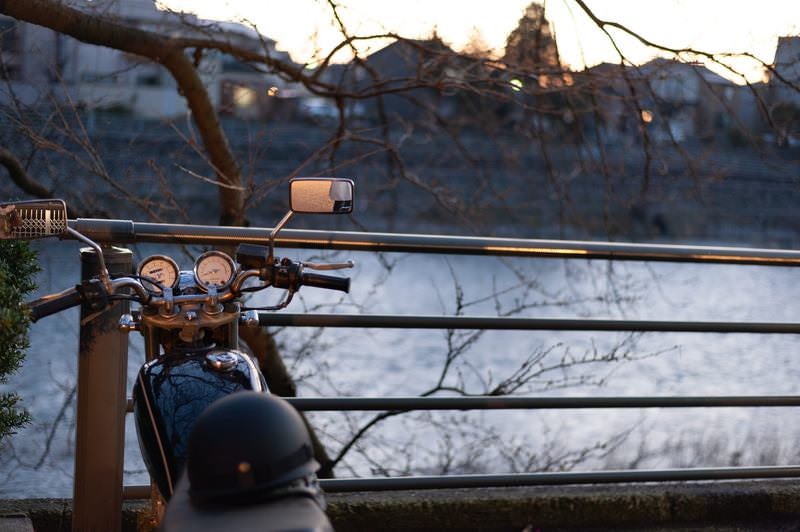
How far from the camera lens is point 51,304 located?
2043 millimetres

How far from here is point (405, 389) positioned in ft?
31.0

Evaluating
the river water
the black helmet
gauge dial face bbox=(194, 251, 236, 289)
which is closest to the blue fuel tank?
gauge dial face bbox=(194, 251, 236, 289)

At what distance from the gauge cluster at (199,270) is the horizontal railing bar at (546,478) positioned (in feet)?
3.00

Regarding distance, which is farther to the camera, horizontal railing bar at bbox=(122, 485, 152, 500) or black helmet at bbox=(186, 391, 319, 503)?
horizontal railing bar at bbox=(122, 485, 152, 500)

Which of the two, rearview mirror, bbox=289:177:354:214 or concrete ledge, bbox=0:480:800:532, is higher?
rearview mirror, bbox=289:177:354:214

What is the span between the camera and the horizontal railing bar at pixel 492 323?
2.95 metres

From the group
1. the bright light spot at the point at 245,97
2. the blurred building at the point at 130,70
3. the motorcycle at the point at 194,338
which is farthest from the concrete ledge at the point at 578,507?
the bright light spot at the point at 245,97

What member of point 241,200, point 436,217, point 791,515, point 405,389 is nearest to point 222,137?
point 241,200

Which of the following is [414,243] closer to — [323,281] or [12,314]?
[323,281]

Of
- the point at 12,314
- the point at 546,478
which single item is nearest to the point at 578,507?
the point at 546,478

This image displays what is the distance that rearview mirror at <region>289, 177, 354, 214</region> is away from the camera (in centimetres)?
224

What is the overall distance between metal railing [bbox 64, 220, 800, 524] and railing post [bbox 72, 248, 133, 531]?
0.39 feet

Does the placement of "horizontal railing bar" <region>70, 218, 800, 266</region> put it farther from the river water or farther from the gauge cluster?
the river water

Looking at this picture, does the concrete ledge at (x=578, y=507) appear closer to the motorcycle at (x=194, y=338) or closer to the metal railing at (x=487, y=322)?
the metal railing at (x=487, y=322)
